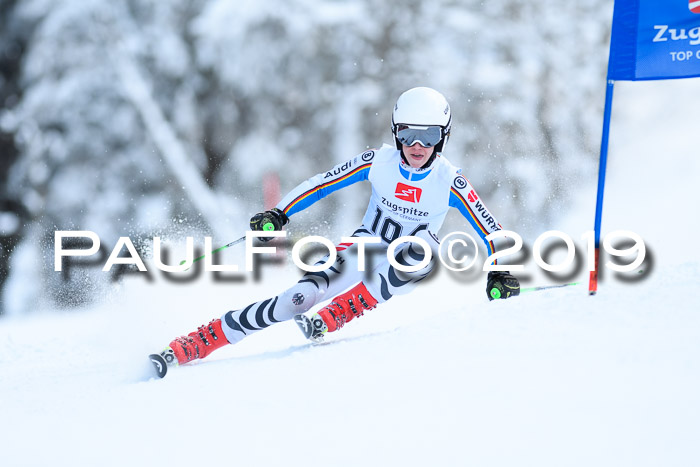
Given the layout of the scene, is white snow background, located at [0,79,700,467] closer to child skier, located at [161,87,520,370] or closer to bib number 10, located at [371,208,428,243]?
child skier, located at [161,87,520,370]

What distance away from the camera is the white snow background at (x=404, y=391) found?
2557 mm

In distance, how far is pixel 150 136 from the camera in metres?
15.8

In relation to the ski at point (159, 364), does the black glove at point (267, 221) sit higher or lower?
higher

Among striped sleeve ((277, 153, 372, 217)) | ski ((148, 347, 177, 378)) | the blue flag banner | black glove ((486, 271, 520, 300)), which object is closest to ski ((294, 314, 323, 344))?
striped sleeve ((277, 153, 372, 217))

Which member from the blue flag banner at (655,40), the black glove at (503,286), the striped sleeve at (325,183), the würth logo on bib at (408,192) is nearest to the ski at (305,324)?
the striped sleeve at (325,183)

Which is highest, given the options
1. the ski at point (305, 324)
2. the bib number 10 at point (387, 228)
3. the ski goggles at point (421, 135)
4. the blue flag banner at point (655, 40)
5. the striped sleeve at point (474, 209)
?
the blue flag banner at point (655, 40)

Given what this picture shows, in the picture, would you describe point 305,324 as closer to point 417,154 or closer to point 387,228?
point 387,228

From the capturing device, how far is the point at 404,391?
3090 mm

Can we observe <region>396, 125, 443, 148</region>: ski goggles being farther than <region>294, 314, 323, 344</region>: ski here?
No

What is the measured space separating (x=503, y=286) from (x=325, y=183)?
1252 mm

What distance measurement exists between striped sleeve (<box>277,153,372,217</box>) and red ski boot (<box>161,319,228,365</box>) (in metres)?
0.83

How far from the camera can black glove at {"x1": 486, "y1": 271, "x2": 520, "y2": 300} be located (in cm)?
398

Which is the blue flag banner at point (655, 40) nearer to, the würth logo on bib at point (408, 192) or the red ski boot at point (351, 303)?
the würth logo on bib at point (408, 192)

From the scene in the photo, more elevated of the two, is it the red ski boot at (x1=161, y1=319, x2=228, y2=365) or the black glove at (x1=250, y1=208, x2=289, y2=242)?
the black glove at (x1=250, y1=208, x2=289, y2=242)
